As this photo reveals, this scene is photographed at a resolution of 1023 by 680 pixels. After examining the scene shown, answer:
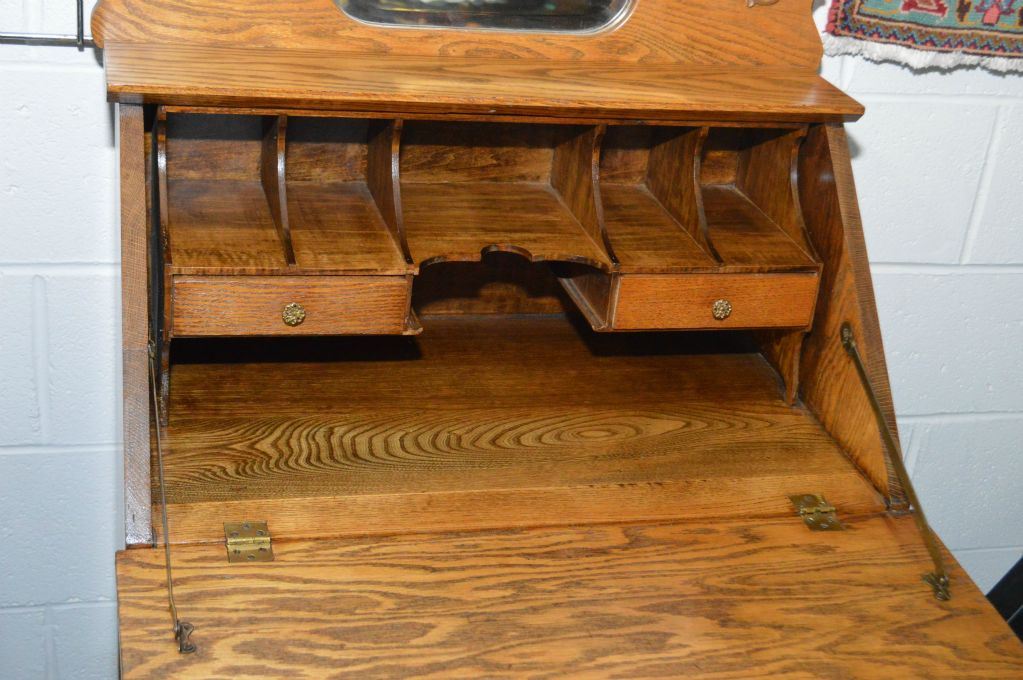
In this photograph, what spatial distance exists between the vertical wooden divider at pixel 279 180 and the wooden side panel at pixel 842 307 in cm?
75

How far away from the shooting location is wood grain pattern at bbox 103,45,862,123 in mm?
1279

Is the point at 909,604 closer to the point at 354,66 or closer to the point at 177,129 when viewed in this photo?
the point at 354,66

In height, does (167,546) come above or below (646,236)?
below

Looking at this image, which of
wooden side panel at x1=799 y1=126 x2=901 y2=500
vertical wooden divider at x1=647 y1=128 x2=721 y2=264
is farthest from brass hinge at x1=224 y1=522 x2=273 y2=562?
wooden side panel at x1=799 y1=126 x2=901 y2=500

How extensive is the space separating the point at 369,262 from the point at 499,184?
39cm

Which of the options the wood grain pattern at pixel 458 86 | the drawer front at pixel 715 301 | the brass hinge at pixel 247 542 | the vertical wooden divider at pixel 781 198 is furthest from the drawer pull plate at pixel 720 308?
the brass hinge at pixel 247 542

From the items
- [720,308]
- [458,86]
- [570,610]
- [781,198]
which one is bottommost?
[570,610]

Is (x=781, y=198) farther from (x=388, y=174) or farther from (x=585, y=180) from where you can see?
(x=388, y=174)

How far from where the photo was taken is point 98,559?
6.88 feet

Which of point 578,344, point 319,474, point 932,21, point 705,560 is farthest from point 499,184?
point 932,21

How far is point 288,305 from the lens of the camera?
1.35 m

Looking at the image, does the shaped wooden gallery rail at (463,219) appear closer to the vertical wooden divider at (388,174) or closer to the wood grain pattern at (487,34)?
the vertical wooden divider at (388,174)

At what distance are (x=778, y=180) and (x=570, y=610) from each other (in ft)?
2.50

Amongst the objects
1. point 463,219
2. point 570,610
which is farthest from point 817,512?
point 463,219
